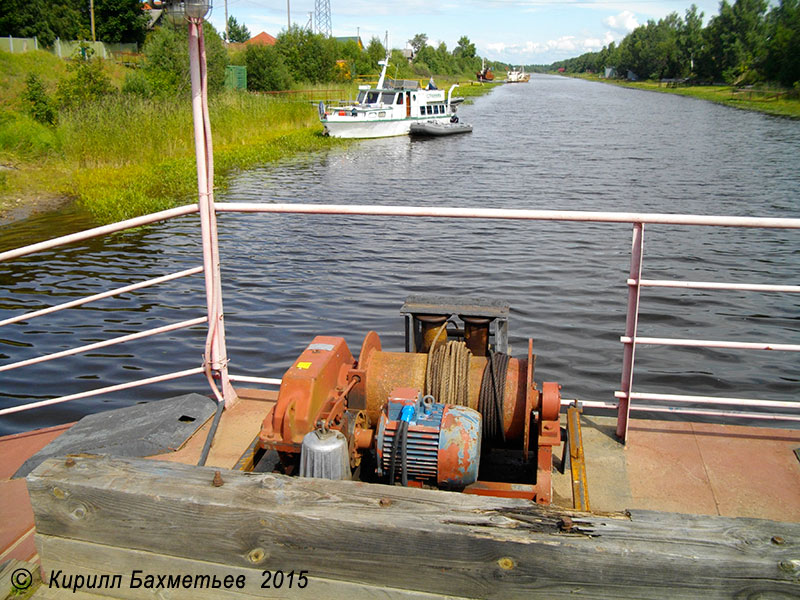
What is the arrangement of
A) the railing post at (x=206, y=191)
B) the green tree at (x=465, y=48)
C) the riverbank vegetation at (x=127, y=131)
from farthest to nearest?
the green tree at (x=465, y=48)
the riverbank vegetation at (x=127, y=131)
the railing post at (x=206, y=191)

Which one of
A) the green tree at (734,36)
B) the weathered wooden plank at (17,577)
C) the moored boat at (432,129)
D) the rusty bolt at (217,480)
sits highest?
the green tree at (734,36)

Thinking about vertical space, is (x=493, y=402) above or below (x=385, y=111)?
below

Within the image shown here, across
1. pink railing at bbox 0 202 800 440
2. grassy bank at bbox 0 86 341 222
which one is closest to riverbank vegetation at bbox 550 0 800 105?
grassy bank at bbox 0 86 341 222

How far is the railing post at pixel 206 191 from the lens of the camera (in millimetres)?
3479

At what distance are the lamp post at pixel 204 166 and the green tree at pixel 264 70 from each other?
137ft

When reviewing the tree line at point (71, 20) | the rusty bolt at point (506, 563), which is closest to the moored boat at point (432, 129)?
the tree line at point (71, 20)

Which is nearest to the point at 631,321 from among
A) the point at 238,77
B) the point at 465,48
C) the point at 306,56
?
the point at 238,77

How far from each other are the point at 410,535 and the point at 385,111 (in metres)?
35.7

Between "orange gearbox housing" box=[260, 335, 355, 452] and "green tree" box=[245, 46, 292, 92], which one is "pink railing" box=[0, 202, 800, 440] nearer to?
"orange gearbox housing" box=[260, 335, 355, 452]

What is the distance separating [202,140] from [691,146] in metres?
30.9

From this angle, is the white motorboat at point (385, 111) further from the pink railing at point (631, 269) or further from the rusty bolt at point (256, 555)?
the rusty bolt at point (256, 555)

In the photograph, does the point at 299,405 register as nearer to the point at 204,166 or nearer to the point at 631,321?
the point at 204,166

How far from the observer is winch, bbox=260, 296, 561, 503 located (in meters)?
2.69

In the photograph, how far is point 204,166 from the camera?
357cm
